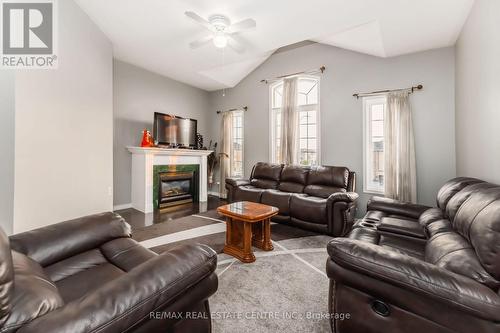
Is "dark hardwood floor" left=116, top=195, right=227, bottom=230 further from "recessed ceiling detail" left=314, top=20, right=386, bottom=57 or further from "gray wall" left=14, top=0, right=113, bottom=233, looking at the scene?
"recessed ceiling detail" left=314, top=20, right=386, bottom=57

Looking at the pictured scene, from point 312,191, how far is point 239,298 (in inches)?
98.6

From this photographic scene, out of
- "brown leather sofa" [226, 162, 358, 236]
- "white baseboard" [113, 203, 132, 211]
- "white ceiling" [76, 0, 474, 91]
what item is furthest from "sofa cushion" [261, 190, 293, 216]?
"white baseboard" [113, 203, 132, 211]

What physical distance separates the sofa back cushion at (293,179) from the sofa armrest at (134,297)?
322cm

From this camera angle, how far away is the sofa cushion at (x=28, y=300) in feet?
2.21

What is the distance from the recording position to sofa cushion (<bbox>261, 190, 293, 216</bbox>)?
362cm

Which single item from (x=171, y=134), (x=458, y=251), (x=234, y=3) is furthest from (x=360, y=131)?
(x=171, y=134)

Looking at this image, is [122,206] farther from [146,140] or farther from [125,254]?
[125,254]

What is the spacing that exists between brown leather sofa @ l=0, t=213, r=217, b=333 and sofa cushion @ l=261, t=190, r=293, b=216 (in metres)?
2.47

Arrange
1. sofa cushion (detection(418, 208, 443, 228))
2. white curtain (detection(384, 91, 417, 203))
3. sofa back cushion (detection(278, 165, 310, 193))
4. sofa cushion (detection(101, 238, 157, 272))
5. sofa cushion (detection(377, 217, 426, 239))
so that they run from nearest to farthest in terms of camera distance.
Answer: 1. sofa cushion (detection(101, 238, 157, 272))
2. sofa cushion (detection(377, 217, 426, 239))
3. sofa cushion (detection(418, 208, 443, 228))
4. white curtain (detection(384, 91, 417, 203))
5. sofa back cushion (detection(278, 165, 310, 193))

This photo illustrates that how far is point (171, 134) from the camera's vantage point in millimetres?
5062

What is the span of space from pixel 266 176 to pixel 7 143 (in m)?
3.73

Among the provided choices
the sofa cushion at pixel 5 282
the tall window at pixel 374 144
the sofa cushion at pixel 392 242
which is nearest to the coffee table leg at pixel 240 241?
the sofa cushion at pixel 392 242

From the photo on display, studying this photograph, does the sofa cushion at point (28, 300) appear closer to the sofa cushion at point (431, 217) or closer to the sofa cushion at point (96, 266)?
the sofa cushion at point (96, 266)

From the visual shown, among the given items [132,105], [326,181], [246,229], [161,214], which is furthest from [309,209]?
[132,105]
